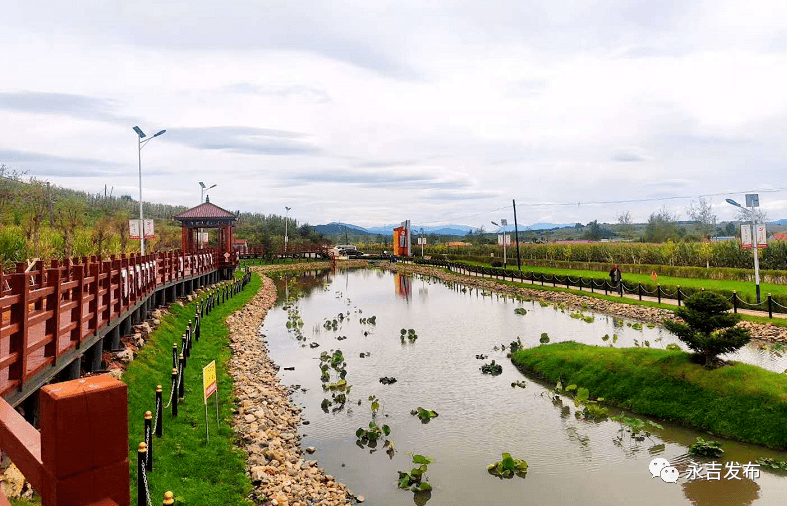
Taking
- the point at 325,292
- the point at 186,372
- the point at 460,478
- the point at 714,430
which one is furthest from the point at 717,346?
the point at 325,292

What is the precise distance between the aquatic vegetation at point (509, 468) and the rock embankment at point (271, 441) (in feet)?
9.59

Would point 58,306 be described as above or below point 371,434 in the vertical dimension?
above

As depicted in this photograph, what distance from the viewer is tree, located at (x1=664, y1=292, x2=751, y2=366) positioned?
39.6 feet

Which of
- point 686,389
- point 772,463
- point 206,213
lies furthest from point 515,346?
point 206,213

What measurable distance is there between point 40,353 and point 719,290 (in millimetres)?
27695

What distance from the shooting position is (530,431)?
11.9 m

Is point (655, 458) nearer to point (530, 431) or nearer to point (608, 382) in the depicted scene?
point (530, 431)

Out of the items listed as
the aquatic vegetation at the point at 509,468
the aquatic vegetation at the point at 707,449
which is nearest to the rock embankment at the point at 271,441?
the aquatic vegetation at the point at 509,468

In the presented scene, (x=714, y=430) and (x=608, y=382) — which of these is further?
(x=608, y=382)

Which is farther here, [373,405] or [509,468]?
[373,405]

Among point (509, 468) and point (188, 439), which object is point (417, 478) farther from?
point (188, 439)

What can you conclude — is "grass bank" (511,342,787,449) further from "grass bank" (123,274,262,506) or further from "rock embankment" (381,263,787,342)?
"grass bank" (123,274,262,506)

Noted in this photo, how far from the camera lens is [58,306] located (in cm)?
788

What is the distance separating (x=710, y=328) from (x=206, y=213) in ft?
113
